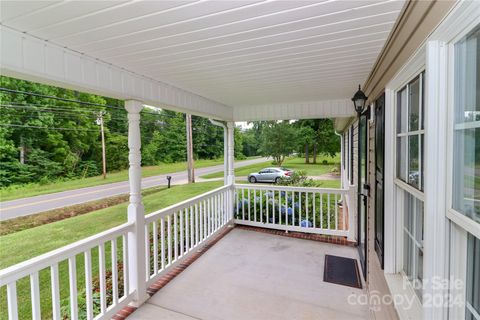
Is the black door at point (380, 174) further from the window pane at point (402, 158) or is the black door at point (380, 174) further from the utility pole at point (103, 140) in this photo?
the utility pole at point (103, 140)

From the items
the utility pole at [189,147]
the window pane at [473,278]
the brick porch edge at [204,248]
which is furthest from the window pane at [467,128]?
the utility pole at [189,147]

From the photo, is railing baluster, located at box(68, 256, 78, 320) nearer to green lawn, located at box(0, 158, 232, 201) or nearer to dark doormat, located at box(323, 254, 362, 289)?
dark doormat, located at box(323, 254, 362, 289)

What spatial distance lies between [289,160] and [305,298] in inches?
759

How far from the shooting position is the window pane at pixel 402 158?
5.64 ft

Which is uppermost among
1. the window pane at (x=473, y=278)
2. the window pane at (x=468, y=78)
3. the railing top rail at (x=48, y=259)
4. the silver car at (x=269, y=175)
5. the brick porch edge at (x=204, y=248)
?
the window pane at (x=468, y=78)

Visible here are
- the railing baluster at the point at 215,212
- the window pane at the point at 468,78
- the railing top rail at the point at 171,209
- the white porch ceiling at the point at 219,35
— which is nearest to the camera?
the window pane at the point at 468,78

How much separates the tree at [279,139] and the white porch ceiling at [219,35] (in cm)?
1416

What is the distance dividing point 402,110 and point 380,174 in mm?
688

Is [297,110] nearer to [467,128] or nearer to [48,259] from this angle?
[467,128]

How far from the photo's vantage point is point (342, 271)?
327 centimetres

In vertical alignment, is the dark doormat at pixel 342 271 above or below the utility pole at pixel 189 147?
below

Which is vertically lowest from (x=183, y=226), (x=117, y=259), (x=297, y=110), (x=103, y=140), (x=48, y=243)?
(x=48, y=243)

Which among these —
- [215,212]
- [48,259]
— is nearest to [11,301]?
[48,259]

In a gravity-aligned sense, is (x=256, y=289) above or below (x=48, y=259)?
below
